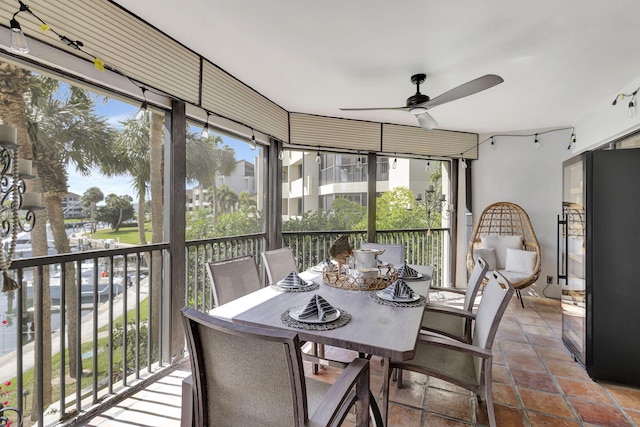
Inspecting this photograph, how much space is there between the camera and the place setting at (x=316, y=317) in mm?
1443

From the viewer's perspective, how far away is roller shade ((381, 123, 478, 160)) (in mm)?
4363

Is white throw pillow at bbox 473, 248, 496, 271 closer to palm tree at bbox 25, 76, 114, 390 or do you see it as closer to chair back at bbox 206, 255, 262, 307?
chair back at bbox 206, 255, 262, 307

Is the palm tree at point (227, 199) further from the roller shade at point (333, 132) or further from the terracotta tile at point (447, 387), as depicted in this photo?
the terracotta tile at point (447, 387)

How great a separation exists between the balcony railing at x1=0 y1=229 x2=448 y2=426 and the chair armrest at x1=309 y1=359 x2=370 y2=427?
1.44 metres

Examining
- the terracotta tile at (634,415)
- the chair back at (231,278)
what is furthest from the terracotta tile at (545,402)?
the chair back at (231,278)

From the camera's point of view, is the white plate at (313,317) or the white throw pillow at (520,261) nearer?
the white plate at (313,317)

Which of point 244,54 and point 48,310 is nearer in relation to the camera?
point 48,310

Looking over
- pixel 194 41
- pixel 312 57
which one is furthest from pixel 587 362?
pixel 194 41

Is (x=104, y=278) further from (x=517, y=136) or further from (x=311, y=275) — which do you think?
(x=517, y=136)

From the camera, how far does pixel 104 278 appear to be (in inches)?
90.4

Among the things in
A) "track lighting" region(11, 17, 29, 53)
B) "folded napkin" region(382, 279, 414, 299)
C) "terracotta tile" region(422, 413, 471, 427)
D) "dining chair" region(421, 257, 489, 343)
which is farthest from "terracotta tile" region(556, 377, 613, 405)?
"track lighting" region(11, 17, 29, 53)

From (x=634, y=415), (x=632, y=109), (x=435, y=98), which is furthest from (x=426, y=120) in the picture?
Result: (x=634, y=415)

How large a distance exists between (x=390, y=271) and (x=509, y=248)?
2869mm

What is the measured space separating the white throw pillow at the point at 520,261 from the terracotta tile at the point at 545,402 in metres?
2.26
